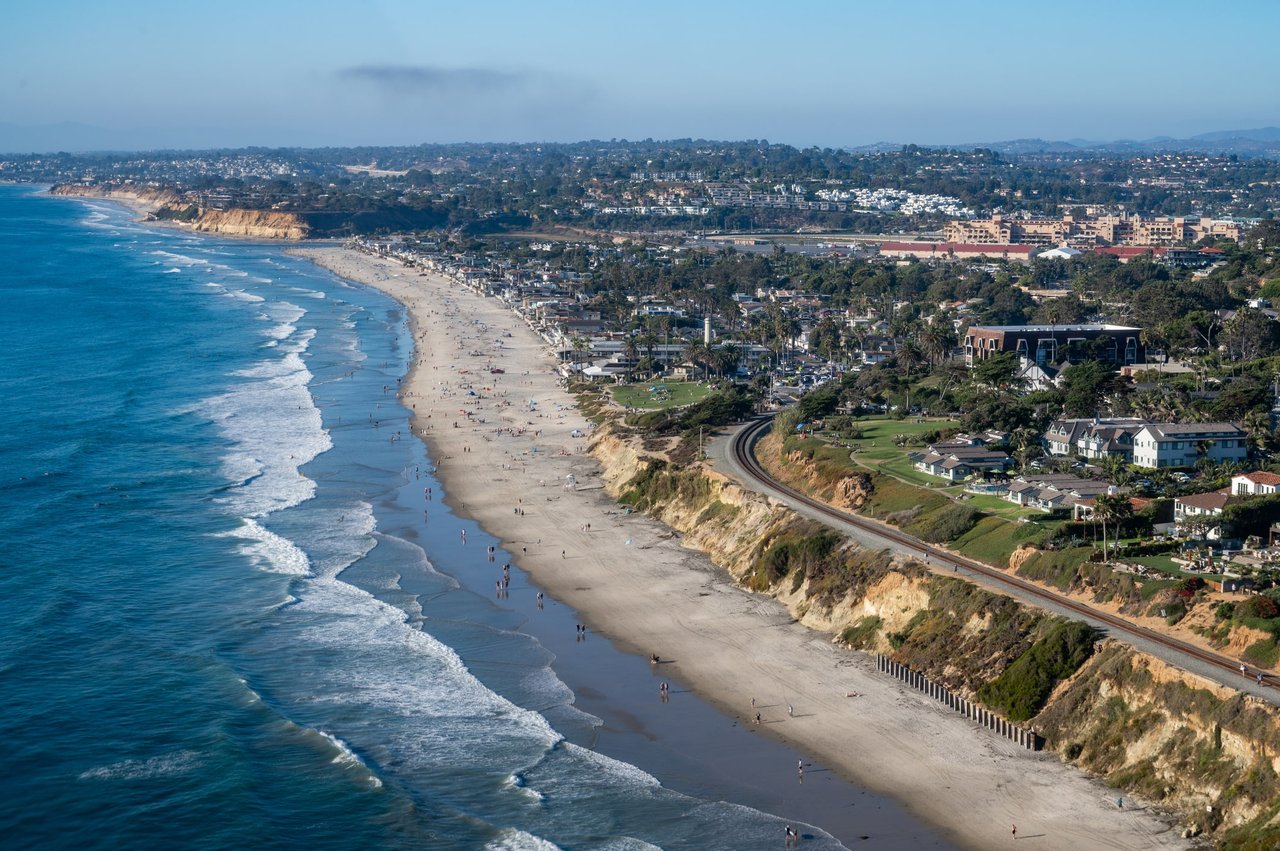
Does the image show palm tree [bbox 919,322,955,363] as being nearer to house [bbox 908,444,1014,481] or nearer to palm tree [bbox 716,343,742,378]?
palm tree [bbox 716,343,742,378]

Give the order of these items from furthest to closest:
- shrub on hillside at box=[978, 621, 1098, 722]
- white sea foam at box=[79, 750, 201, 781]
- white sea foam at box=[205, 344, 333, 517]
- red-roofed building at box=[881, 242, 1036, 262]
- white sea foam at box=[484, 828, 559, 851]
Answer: red-roofed building at box=[881, 242, 1036, 262] < white sea foam at box=[205, 344, 333, 517] < shrub on hillside at box=[978, 621, 1098, 722] < white sea foam at box=[79, 750, 201, 781] < white sea foam at box=[484, 828, 559, 851]

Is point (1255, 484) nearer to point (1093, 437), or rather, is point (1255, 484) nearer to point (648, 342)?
point (1093, 437)

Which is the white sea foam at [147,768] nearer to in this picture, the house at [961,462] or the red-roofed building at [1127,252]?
the house at [961,462]

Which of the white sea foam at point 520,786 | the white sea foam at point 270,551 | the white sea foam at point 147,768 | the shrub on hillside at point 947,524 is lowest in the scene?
the white sea foam at point 270,551

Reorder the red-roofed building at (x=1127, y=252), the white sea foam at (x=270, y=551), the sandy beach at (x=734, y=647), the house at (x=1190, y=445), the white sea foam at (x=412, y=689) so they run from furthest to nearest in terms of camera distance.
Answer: the red-roofed building at (x=1127, y=252), the house at (x=1190, y=445), the white sea foam at (x=270, y=551), the white sea foam at (x=412, y=689), the sandy beach at (x=734, y=647)

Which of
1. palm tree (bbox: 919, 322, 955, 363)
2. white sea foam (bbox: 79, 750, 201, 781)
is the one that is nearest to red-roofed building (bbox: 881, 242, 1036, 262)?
palm tree (bbox: 919, 322, 955, 363)

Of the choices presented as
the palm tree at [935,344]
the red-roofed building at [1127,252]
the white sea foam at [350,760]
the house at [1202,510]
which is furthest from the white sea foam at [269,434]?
the red-roofed building at [1127,252]

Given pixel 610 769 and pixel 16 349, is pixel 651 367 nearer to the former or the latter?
pixel 16 349
